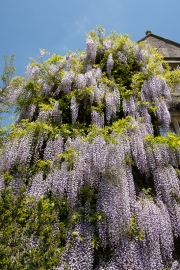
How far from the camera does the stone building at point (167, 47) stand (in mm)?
10375

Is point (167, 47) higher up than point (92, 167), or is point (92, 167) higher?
point (167, 47)

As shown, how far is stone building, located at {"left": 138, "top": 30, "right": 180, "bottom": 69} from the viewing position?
10375 millimetres

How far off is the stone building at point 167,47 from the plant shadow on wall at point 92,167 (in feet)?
4.58

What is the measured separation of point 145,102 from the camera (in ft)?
24.8

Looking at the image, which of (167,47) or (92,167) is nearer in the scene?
(92,167)

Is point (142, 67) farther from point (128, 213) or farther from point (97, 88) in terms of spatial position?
point (128, 213)

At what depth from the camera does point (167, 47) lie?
37.8 ft

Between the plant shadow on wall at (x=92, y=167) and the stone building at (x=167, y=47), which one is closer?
the plant shadow on wall at (x=92, y=167)

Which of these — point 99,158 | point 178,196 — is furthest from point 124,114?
point 178,196

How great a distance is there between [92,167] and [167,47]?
814cm

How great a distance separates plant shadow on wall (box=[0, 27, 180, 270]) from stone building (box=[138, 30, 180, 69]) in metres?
1.40

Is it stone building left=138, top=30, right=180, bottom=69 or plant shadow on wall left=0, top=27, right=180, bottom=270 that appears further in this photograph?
stone building left=138, top=30, right=180, bottom=69

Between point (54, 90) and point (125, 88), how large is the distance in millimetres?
2222

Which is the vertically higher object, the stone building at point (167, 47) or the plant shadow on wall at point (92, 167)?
the stone building at point (167, 47)
